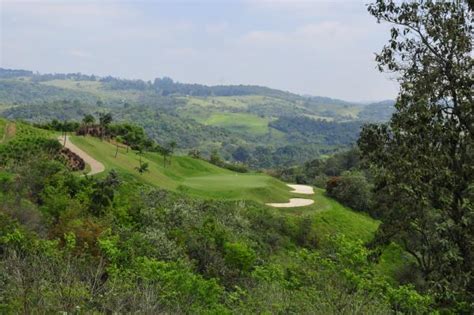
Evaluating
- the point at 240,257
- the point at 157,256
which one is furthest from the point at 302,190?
the point at 157,256

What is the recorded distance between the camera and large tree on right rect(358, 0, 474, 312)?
15138mm

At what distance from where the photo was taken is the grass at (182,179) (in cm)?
4823

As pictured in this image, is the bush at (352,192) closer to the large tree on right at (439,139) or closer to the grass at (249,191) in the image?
the grass at (249,191)

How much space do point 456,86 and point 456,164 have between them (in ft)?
8.07

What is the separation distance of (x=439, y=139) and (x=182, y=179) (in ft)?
140

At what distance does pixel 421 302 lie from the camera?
1758 centimetres

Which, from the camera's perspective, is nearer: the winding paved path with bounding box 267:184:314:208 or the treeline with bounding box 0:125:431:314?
the treeline with bounding box 0:125:431:314

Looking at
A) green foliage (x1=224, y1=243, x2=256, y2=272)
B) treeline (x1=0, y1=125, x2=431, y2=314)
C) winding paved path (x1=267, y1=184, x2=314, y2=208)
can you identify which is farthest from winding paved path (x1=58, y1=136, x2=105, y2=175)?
green foliage (x1=224, y1=243, x2=256, y2=272)

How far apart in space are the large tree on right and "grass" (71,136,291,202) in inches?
1261

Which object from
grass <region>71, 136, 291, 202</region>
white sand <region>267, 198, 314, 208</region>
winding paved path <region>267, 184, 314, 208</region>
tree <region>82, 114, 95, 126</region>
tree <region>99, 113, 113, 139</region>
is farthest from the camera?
tree <region>82, 114, 95, 126</region>

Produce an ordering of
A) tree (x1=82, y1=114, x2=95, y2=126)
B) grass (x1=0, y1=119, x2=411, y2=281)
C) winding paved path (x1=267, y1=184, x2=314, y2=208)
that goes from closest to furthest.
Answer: grass (x1=0, y1=119, x2=411, y2=281), winding paved path (x1=267, y1=184, x2=314, y2=208), tree (x1=82, y1=114, x2=95, y2=126)

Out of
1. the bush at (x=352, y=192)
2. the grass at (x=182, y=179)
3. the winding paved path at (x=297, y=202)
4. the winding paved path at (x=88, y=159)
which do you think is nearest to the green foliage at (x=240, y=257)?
the grass at (x=182, y=179)

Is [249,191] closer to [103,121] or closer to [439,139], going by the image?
[103,121]

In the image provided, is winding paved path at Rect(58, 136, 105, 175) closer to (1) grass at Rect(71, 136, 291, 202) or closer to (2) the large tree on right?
(1) grass at Rect(71, 136, 291, 202)
